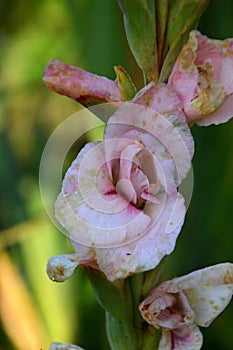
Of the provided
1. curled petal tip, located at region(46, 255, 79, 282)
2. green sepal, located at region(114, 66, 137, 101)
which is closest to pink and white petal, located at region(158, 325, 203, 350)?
curled petal tip, located at region(46, 255, 79, 282)

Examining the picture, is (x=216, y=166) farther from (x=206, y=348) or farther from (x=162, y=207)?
(x=162, y=207)

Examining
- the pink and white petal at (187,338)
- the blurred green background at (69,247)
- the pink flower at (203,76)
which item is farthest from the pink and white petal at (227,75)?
the blurred green background at (69,247)

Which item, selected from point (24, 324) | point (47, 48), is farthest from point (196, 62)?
point (47, 48)

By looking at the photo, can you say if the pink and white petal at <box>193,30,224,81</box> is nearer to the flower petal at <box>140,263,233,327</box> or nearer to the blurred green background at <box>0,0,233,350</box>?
the flower petal at <box>140,263,233,327</box>

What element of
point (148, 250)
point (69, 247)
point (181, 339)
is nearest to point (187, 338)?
point (181, 339)

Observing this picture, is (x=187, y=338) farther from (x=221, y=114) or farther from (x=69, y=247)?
(x=69, y=247)

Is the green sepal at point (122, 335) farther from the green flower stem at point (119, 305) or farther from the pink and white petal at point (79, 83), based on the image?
the pink and white petal at point (79, 83)
